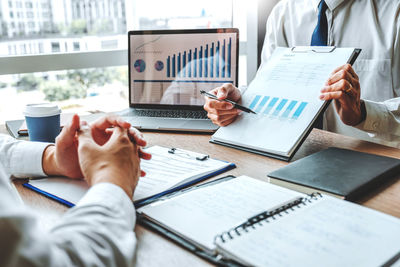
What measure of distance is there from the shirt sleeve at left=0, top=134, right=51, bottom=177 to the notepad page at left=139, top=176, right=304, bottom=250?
338 millimetres

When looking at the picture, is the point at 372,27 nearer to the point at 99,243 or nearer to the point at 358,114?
the point at 358,114

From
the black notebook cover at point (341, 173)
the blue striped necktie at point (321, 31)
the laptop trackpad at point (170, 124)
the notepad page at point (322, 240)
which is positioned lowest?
the laptop trackpad at point (170, 124)

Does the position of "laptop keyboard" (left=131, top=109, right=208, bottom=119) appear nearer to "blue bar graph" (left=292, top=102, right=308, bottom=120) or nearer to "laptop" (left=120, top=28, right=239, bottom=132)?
"laptop" (left=120, top=28, right=239, bottom=132)

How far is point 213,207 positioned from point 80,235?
256mm

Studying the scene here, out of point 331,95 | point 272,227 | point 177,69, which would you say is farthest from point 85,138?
point 177,69

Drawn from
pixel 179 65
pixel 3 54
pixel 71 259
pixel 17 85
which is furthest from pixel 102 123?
pixel 17 85

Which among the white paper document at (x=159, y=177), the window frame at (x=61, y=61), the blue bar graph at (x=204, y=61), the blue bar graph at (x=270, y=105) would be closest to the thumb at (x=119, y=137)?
the white paper document at (x=159, y=177)

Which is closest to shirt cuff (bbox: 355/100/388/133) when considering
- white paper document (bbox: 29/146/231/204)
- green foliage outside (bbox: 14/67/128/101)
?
white paper document (bbox: 29/146/231/204)

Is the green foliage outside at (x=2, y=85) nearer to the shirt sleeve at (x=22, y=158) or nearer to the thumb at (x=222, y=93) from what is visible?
the shirt sleeve at (x=22, y=158)

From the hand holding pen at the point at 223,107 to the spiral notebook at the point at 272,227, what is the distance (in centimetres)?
45

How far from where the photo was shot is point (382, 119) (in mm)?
1274

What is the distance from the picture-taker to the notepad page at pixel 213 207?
60 centimetres

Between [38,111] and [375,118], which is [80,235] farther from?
[375,118]

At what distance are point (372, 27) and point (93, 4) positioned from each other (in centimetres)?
143
